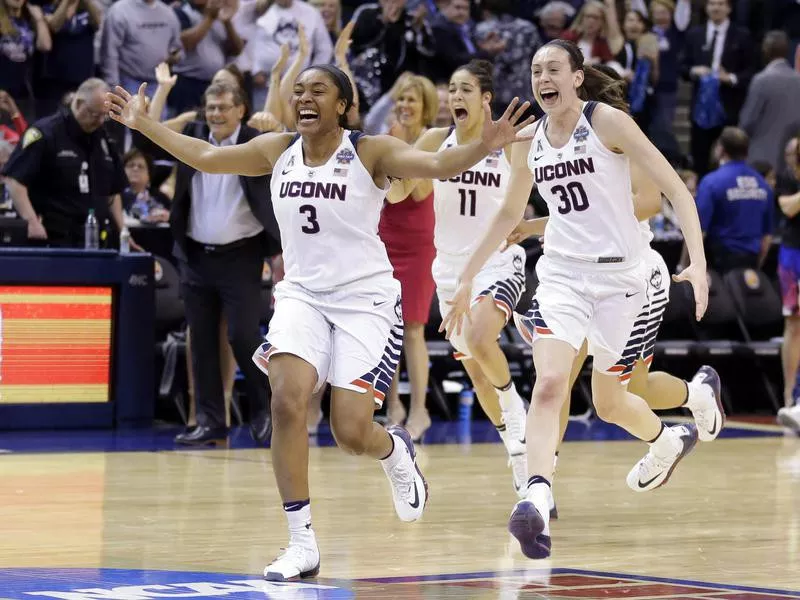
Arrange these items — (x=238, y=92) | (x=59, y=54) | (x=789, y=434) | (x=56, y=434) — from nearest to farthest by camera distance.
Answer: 1. (x=238, y=92)
2. (x=56, y=434)
3. (x=789, y=434)
4. (x=59, y=54)

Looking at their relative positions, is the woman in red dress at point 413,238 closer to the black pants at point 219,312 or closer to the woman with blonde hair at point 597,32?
the black pants at point 219,312

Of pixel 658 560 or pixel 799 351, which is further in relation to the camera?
pixel 799 351

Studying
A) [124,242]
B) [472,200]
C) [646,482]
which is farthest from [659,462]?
[124,242]

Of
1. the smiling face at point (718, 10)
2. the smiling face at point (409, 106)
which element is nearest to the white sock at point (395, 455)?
the smiling face at point (409, 106)

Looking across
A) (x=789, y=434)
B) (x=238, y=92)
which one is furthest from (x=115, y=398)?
(x=789, y=434)

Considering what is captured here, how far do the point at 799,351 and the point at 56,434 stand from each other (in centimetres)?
602

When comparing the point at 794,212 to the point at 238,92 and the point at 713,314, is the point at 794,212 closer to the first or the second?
the point at 713,314

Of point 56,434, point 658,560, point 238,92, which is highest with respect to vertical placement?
point 238,92

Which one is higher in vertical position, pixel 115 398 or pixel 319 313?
pixel 319 313

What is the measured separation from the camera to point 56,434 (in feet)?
Result: 34.9

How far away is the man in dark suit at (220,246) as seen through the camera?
990 cm

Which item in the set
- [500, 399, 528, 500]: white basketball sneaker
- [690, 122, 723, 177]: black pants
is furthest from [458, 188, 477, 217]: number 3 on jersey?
[690, 122, 723, 177]: black pants

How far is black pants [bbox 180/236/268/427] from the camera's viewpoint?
32.9ft

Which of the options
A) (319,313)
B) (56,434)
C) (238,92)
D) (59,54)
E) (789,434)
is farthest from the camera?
(59,54)
